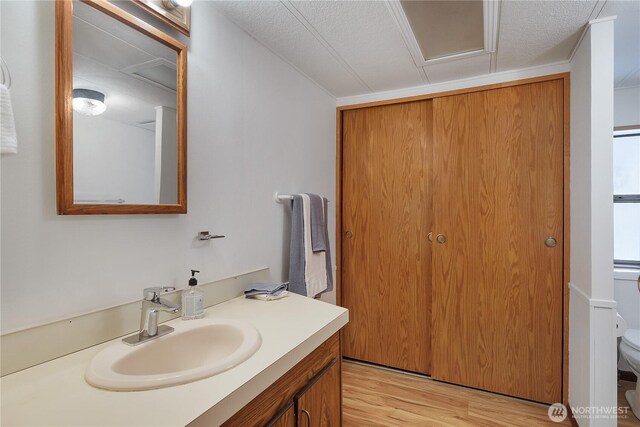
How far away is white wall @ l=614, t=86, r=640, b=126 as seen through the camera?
2.30 meters

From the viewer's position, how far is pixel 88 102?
100 centimetres

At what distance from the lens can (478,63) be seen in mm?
2014

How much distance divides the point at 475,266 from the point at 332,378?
1.36m

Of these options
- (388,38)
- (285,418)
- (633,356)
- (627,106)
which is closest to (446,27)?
(388,38)

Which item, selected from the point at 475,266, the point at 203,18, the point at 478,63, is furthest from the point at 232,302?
the point at 478,63

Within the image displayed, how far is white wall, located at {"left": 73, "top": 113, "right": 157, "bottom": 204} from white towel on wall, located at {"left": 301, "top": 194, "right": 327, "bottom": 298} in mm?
888

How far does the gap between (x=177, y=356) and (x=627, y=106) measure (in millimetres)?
3124

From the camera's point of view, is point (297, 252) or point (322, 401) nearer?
point (322, 401)

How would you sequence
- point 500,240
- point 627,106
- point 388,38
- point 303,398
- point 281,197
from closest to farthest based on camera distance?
point 303,398 < point 388,38 < point 281,197 < point 500,240 < point 627,106

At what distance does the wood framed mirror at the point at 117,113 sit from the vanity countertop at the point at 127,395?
1.39ft

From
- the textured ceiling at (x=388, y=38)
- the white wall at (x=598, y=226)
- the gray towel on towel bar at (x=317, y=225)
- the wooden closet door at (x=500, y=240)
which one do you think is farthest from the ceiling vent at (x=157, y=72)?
the white wall at (x=598, y=226)

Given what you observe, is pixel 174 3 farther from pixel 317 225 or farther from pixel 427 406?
pixel 427 406

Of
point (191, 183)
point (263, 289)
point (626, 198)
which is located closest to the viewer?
point (191, 183)

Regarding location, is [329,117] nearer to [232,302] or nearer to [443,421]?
[232,302]
